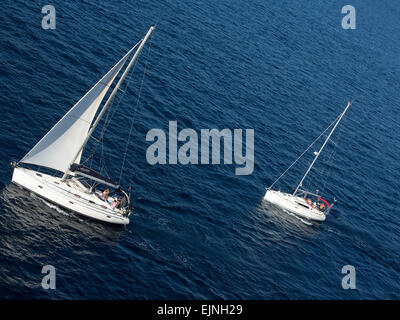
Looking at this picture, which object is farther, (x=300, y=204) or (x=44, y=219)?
(x=300, y=204)

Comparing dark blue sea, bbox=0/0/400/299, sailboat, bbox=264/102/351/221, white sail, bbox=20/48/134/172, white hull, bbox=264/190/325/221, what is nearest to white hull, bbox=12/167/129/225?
dark blue sea, bbox=0/0/400/299

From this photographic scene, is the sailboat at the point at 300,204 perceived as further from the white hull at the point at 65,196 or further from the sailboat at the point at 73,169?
the white hull at the point at 65,196

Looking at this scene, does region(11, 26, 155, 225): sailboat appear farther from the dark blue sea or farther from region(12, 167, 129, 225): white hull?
the dark blue sea

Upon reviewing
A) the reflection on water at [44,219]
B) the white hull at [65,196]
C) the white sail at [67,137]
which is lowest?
the reflection on water at [44,219]

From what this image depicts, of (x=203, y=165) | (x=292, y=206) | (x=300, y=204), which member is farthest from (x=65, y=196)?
(x=300, y=204)

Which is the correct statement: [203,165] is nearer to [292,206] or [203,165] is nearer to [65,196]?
[292,206]

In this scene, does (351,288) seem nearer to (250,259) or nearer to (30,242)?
(250,259)

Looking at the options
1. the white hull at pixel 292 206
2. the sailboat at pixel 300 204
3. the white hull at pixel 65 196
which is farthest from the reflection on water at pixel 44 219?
the sailboat at pixel 300 204
